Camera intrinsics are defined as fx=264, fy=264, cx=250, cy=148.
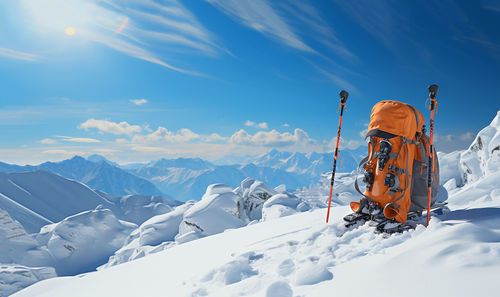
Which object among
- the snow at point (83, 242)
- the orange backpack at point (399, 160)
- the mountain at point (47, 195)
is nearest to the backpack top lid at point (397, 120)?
the orange backpack at point (399, 160)

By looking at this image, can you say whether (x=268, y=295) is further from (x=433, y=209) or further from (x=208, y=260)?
(x=433, y=209)

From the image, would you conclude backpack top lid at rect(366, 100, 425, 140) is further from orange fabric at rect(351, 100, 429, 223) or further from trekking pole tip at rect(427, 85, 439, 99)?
trekking pole tip at rect(427, 85, 439, 99)

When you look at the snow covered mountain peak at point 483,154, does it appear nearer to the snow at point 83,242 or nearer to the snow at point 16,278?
the snow at point 16,278

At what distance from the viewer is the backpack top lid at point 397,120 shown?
14.4 ft

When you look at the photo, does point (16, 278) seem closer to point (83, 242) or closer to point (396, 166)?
point (83, 242)

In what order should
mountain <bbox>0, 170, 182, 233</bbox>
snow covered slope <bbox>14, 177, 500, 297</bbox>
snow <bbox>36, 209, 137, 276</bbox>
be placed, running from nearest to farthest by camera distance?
snow covered slope <bbox>14, 177, 500, 297</bbox> < snow <bbox>36, 209, 137, 276</bbox> < mountain <bbox>0, 170, 182, 233</bbox>

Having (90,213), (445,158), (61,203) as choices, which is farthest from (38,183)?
(445,158)

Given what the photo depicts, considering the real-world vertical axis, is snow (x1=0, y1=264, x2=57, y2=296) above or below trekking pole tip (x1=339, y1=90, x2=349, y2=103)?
below

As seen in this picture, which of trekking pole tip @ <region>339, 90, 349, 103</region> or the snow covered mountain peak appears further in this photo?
the snow covered mountain peak

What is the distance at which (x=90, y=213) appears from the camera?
55125 mm

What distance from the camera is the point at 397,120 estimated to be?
439cm

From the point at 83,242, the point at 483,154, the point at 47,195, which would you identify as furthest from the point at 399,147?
the point at 47,195

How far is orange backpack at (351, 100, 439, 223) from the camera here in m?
4.38

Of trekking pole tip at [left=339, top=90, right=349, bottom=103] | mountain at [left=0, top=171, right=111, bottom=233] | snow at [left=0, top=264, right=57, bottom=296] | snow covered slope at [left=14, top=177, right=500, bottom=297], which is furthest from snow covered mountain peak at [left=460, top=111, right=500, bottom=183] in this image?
mountain at [left=0, top=171, right=111, bottom=233]
